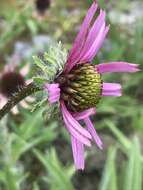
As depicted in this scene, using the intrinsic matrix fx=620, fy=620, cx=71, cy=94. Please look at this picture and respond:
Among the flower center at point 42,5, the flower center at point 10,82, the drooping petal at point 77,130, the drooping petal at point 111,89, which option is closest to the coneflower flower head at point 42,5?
the flower center at point 42,5

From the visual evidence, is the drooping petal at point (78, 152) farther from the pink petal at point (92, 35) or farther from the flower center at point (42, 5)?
the flower center at point (42, 5)

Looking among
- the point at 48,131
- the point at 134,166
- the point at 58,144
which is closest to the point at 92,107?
the point at 134,166

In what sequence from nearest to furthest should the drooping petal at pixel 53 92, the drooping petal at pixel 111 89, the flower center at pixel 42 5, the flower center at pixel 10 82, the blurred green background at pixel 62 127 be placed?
the drooping petal at pixel 53 92 → the drooping petal at pixel 111 89 → the blurred green background at pixel 62 127 → the flower center at pixel 10 82 → the flower center at pixel 42 5

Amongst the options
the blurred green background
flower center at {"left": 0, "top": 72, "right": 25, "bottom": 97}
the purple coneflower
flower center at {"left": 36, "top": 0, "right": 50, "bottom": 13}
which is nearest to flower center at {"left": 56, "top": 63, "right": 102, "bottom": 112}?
the purple coneflower

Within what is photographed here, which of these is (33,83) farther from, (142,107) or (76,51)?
(142,107)

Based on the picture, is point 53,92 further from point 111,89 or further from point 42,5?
point 42,5

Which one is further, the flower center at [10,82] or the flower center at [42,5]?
the flower center at [42,5]
